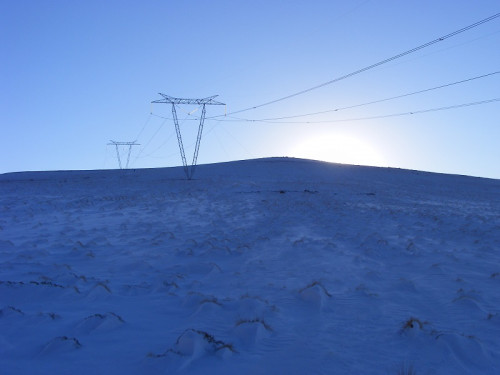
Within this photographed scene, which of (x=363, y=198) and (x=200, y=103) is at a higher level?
(x=200, y=103)

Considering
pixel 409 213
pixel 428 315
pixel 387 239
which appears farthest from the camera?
pixel 409 213

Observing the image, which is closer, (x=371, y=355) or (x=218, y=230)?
(x=371, y=355)

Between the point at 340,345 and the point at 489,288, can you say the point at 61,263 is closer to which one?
the point at 340,345

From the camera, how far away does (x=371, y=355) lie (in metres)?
3.84

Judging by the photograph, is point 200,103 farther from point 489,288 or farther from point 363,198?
point 489,288

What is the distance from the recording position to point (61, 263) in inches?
300

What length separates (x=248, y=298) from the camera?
5230 millimetres

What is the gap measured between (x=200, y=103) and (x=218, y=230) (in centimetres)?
2498

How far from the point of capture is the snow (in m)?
3.75

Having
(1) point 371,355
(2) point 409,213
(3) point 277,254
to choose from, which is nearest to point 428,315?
(1) point 371,355

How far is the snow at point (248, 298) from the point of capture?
3.75 m

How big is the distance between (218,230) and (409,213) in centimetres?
876

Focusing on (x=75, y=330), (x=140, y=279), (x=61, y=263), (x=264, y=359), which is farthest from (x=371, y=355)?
(x=61, y=263)

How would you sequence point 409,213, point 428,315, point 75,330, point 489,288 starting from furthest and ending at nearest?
point 409,213 < point 489,288 < point 428,315 < point 75,330
